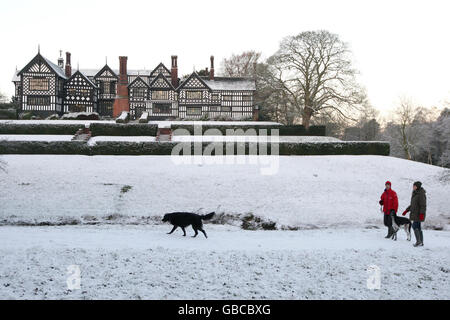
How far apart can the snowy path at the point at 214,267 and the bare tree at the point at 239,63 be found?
61337 mm

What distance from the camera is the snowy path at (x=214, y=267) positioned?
6754 mm

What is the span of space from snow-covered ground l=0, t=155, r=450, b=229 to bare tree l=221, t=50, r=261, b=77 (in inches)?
1934

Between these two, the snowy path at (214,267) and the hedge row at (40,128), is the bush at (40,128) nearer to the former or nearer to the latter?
the hedge row at (40,128)

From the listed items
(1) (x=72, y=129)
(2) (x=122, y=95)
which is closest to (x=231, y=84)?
(2) (x=122, y=95)

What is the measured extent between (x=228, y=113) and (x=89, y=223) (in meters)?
42.0

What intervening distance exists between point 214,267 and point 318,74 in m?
31.1

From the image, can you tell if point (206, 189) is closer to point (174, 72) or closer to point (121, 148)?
point (121, 148)

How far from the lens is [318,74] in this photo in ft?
115

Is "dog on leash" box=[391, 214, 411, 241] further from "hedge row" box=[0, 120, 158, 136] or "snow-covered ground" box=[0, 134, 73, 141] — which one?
"snow-covered ground" box=[0, 134, 73, 141]

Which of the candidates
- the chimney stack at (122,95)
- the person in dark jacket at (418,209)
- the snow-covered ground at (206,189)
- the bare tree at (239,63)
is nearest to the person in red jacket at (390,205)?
the person in dark jacket at (418,209)

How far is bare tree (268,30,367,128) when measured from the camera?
34.5 m

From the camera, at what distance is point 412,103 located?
154 feet

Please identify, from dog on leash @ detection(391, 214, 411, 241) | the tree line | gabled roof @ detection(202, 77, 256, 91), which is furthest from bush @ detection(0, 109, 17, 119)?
dog on leash @ detection(391, 214, 411, 241)

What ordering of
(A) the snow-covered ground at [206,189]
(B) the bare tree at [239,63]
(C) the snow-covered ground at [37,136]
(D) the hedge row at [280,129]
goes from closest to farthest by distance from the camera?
(A) the snow-covered ground at [206,189]
(C) the snow-covered ground at [37,136]
(D) the hedge row at [280,129]
(B) the bare tree at [239,63]
